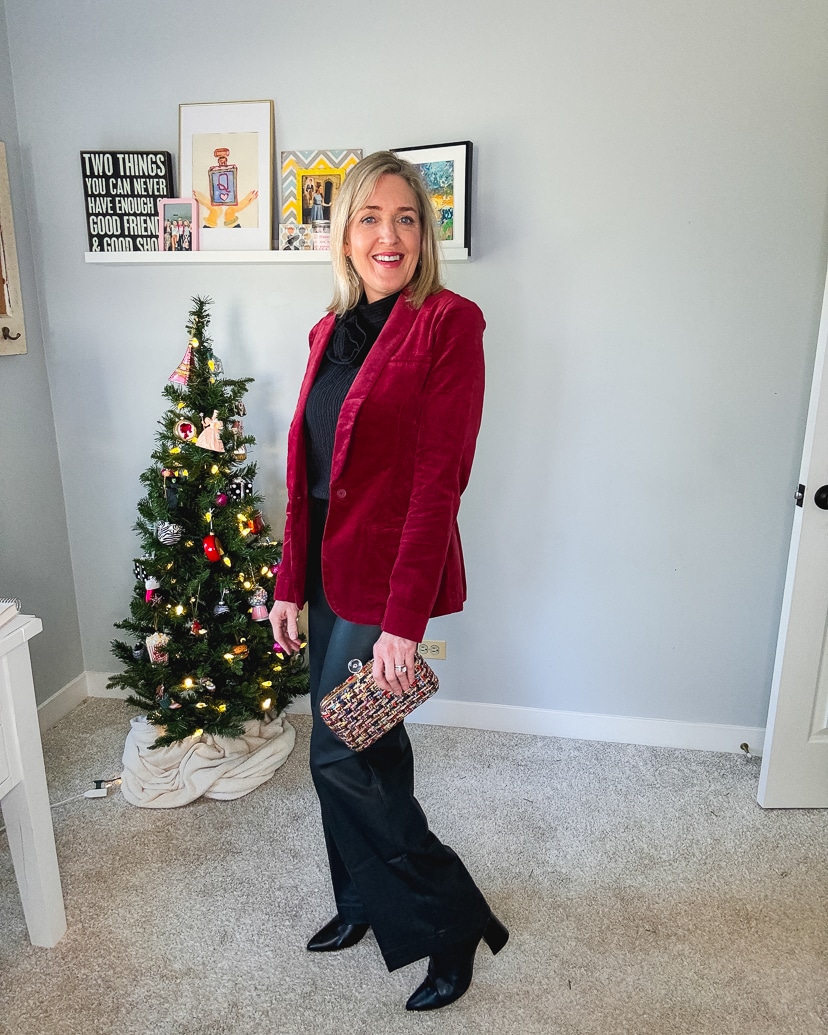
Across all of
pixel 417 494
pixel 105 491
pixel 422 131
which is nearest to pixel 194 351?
pixel 105 491

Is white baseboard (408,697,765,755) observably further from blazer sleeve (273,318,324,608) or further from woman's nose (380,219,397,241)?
woman's nose (380,219,397,241)

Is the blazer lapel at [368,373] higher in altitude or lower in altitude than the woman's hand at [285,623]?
higher

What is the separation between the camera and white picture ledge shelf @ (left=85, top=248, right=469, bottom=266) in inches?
88.8

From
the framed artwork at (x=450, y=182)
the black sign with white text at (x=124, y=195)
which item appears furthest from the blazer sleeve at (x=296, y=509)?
the black sign with white text at (x=124, y=195)

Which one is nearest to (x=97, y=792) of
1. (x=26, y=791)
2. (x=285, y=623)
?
(x=26, y=791)

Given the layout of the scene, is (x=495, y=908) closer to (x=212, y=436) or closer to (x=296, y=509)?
(x=296, y=509)

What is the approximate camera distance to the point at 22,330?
2424 mm

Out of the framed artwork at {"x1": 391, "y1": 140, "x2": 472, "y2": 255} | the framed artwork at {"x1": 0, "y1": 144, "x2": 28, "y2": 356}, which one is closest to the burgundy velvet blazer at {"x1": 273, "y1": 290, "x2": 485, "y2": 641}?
the framed artwork at {"x1": 391, "y1": 140, "x2": 472, "y2": 255}

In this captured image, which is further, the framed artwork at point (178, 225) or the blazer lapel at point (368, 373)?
the framed artwork at point (178, 225)

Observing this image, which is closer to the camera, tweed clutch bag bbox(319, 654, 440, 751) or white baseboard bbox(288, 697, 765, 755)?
tweed clutch bag bbox(319, 654, 440, 751)

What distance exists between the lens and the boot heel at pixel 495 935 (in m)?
1.65

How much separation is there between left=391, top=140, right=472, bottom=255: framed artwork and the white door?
1023mm

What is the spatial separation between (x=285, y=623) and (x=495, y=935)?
0.82m

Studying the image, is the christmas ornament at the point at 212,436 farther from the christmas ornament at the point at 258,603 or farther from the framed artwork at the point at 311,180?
the framed artwork at the point at 311,180
